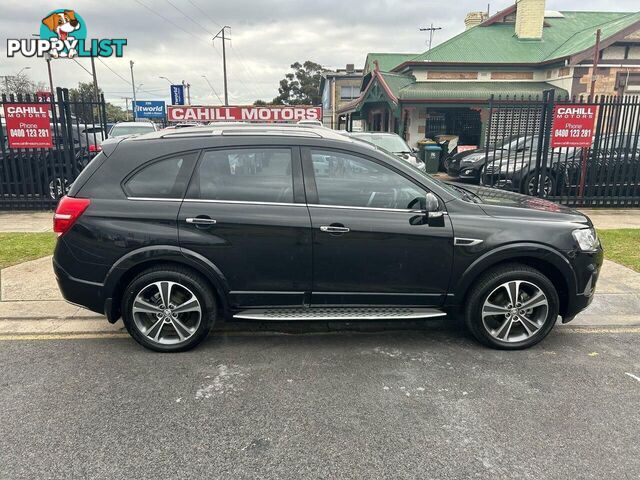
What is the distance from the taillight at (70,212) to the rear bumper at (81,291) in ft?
1.14

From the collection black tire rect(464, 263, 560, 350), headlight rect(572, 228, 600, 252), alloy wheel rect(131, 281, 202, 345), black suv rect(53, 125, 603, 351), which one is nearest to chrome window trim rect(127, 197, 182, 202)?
black suv rect(53, 125, 603, 351)

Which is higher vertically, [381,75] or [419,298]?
[381,75]

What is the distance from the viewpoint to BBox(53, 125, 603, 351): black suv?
A: 12.2 ft

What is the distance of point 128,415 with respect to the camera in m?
3.08

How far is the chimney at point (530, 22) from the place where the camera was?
2339 centimetres

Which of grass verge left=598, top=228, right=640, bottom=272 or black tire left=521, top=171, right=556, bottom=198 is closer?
grass verge left=598, top=228, right=640, bottom=272

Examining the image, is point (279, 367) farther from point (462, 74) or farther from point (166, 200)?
point (462, 74)

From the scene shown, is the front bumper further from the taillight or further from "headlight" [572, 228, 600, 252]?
the taillight

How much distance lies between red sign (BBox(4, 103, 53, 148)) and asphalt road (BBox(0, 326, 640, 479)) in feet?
20.2

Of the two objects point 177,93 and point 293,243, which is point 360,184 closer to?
point 293,243

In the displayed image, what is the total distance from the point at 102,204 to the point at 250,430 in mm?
2071

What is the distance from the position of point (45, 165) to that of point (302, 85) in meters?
63.3

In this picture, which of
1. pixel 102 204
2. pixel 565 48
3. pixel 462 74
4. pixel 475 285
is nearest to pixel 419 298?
pixel 475 285

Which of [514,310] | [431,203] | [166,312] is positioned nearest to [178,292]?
[166,312]
